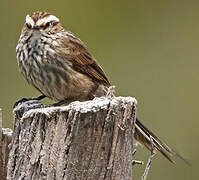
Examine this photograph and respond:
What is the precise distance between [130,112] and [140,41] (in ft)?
22.3

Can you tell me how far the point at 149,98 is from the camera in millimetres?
10984

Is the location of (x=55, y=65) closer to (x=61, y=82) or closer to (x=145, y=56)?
(x=61, y=82)

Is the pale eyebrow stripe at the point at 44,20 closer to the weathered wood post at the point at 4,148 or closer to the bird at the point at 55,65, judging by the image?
the bird at the point at 55,65

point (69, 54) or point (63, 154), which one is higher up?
Result: point (69, 54)

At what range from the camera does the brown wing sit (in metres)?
7.80

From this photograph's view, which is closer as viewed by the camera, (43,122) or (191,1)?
(43,122)

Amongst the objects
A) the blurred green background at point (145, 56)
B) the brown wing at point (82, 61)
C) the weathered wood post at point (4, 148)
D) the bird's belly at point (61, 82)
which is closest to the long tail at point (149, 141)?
the bird's belly at point (61, 82)

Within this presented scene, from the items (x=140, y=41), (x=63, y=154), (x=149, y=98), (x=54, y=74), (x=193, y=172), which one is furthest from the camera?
→ (x=140, y=41)

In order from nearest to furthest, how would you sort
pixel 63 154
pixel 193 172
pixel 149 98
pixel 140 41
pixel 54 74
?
pixel 63 154, pixel 54 74, pixel 193 172, pixel 149 98, pixel 140 41

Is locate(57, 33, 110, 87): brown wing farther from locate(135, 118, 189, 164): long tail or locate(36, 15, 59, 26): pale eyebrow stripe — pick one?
locate(135, 118, 189, 164): long tail

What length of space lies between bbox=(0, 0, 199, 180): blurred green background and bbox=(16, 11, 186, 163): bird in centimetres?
198

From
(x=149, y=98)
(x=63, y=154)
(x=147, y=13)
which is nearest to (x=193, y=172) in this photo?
(x=149, y=98)

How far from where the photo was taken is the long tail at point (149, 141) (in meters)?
Result: 6.33

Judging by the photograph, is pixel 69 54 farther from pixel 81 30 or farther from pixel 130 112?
pixel 81 30
